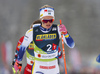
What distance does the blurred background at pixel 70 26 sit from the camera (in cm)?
1465

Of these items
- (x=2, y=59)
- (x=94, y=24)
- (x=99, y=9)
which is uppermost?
(x=99, y=9)

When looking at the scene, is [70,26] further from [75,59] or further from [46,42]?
[46,42]

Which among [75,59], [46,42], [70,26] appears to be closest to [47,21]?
[46,42]

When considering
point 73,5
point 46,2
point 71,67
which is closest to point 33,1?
point 46,2

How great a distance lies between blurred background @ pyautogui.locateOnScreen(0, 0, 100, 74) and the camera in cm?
1465

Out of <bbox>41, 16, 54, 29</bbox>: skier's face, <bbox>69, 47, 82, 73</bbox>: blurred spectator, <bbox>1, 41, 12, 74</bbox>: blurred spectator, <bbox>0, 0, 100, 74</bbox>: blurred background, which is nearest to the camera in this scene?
A: <bbox>41, 16, 54, 29</bbox>: skier's face

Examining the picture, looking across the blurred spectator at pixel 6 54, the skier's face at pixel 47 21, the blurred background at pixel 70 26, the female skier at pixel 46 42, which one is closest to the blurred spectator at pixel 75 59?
the blurred background at pixel 70 26

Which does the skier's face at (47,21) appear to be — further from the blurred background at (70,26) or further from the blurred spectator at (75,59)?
the blurred background at (70,26)

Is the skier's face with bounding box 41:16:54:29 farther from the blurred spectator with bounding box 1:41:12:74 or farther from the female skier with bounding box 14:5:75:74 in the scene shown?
the blurred spectator with bounding box 1:41:12:74

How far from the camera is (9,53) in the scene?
14.3 m

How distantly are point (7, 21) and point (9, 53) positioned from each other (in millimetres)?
3083

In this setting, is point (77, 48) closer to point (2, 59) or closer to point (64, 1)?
point (64, 1)

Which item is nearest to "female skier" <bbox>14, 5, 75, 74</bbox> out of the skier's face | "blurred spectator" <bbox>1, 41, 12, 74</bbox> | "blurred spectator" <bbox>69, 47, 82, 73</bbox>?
the skier's face

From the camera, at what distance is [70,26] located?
14.9m
